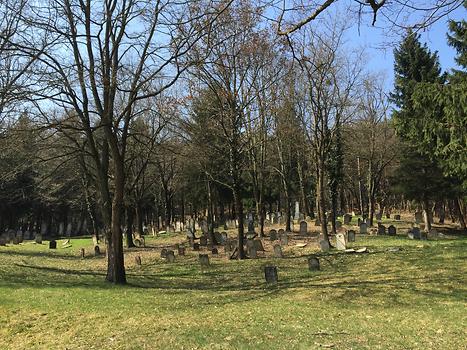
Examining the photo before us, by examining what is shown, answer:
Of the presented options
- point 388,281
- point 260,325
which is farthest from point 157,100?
point 260,325

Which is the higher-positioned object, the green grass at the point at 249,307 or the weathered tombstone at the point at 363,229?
the weathered tombstone at the point at 363,229

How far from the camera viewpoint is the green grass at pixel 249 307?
6.55 metres

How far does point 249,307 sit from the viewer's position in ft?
28.9

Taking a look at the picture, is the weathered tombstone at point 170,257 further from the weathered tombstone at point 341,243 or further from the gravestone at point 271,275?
the gravestone at point 271,275

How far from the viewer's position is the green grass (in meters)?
6.55

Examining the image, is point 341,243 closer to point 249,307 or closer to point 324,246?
point 324,246

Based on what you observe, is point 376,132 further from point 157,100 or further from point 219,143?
point 157,100

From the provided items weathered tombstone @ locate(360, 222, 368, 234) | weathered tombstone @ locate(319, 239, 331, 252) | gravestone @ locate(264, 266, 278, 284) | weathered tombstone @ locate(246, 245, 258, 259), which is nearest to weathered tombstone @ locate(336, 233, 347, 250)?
weathered tombstone @ locate(319, 239, 331, 252)

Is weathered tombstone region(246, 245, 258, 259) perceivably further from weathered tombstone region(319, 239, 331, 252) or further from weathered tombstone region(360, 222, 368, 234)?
weathered tombstone region(360, 222, 368, 234)

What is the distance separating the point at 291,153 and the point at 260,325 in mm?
24550

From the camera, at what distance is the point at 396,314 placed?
7984mm

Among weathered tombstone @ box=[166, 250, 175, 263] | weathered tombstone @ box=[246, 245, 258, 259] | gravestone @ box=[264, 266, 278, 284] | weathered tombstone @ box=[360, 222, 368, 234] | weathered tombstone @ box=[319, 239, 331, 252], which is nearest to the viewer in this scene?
gravestone @ box=[264, 266, 278, 284]

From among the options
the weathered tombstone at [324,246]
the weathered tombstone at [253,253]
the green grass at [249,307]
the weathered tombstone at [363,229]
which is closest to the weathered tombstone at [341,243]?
the weathered tombstone at [324,246]

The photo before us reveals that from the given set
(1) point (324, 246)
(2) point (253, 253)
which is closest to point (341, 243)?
(1) point (324, 246)
